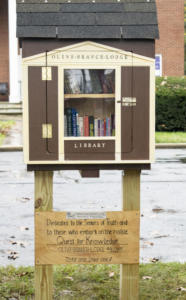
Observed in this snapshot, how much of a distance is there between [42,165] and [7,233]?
3.06 meters

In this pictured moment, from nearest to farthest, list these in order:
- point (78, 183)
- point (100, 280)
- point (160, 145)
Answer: point (100, 280)
point (78, 183)
point (160, 145)

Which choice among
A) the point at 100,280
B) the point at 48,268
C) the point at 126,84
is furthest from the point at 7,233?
the point at 126,84

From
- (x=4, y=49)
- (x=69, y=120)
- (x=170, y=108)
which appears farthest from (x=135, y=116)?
(x=4, y=49)

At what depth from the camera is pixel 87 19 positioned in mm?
3787

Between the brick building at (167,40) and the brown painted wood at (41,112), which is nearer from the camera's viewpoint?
the brown painted wood at (41,112)

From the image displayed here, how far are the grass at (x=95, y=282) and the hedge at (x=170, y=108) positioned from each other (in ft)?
45.9

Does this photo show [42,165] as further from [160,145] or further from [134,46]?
[160,145]

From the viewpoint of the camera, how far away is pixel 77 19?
3783 mm

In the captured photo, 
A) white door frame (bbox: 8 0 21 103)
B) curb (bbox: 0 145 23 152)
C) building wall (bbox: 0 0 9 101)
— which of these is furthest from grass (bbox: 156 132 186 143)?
building wall (bbox: 0 0 9 101)

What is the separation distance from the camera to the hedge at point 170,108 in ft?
61.7

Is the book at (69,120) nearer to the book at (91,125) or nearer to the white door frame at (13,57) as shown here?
the book at (91,125)

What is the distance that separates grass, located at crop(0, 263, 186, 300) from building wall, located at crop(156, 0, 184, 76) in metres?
22.8

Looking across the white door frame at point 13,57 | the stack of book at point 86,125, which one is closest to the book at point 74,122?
the stack of book at point 86,125

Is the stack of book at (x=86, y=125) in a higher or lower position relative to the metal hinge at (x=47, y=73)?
lower
